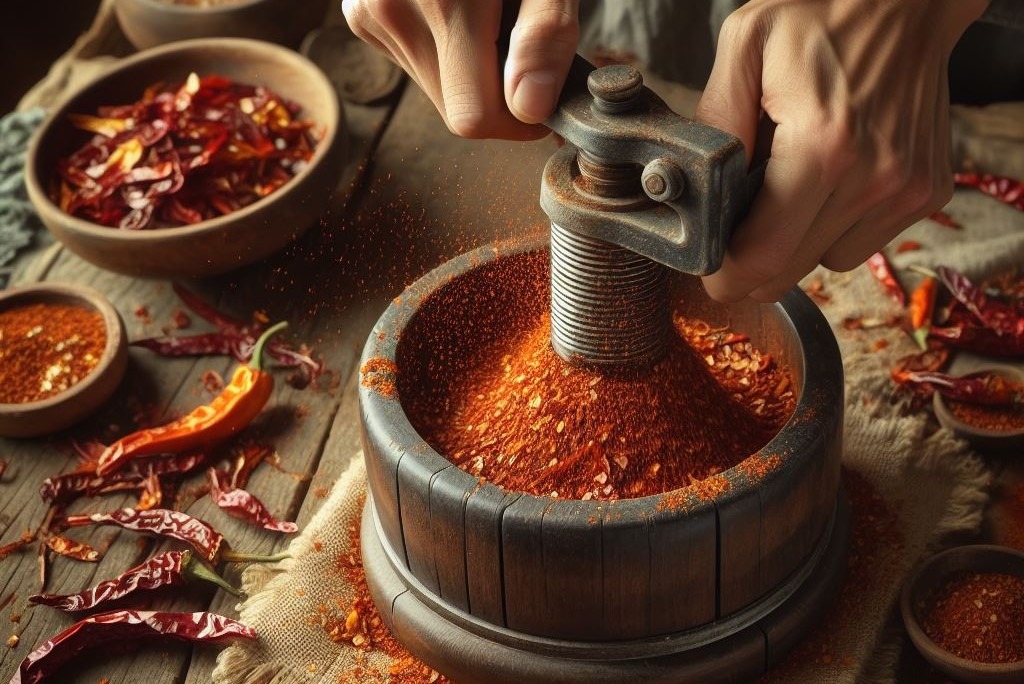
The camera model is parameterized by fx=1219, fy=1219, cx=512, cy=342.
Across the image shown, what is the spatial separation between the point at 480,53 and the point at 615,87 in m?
0.24

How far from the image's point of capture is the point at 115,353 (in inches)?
96.6

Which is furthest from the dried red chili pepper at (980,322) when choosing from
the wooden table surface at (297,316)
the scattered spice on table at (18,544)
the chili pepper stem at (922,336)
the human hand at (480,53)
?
the scattered spice on table at (18,544)

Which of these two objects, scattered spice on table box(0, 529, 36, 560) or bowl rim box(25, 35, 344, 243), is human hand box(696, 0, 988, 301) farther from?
scattered spice on table box(0, 529, 36, 560)

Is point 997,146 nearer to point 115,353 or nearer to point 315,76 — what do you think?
point 315,76

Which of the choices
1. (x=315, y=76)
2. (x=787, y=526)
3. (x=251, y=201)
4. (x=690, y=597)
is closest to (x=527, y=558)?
(x=690, y=597)

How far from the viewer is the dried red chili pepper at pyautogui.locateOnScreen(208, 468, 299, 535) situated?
2.24 meters

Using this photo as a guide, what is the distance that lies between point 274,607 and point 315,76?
1.45m

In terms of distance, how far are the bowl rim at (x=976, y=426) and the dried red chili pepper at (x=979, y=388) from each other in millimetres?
11

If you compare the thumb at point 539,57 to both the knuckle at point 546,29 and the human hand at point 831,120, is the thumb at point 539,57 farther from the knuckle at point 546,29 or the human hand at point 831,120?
the human hand at point 831,120

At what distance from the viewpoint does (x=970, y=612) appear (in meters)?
1.93

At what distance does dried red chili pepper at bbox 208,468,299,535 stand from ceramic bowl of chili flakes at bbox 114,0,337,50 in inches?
62.2

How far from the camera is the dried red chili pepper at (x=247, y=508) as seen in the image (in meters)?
2.24

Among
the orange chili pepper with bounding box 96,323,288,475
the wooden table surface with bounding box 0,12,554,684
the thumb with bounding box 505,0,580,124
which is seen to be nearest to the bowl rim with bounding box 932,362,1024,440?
the wooden table surface with bounding box 0,12,554,684

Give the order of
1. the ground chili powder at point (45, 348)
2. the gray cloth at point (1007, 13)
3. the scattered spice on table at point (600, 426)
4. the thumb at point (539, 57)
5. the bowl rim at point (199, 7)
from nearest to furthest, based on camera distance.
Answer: the thumb at point (539, 57) → the scattered spice on table at point (600, 426) → the ground chili powder at point (45, 348) → the gray cloth at point (1007, 13) → the bowl rim at point (199, 7)
